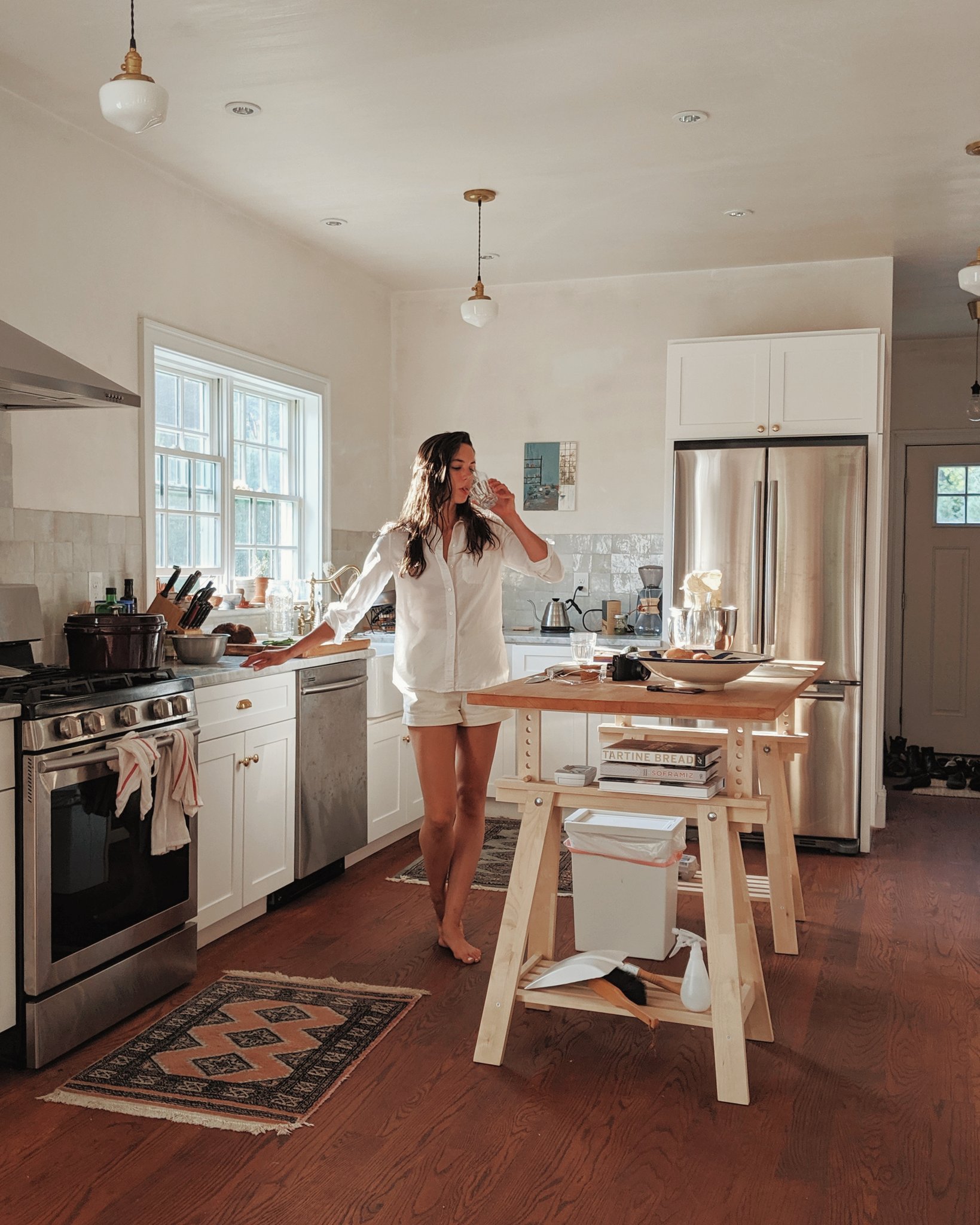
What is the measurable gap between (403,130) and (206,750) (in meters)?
2.19

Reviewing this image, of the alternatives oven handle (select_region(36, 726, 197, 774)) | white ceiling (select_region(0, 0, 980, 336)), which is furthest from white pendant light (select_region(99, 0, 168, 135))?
oven handle (select_region(36, 726, 197, 774))

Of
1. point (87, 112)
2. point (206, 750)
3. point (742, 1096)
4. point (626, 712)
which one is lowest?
point (742, 1096)

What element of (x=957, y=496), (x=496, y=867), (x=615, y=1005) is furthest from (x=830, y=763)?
(x=957, y=496)

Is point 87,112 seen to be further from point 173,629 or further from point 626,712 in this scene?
point 626,712

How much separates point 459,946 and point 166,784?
3.45 ft

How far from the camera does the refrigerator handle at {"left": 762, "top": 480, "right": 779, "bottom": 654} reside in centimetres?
495

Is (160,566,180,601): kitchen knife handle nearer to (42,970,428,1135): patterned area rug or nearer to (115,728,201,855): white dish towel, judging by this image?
(115,728,201,855): white dish towel

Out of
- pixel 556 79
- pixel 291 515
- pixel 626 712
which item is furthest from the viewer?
pixel 291 515

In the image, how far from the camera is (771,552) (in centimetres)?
495

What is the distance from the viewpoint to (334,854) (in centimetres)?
429

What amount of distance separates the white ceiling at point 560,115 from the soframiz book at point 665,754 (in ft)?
6.35

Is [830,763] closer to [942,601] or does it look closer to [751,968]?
[751,968]

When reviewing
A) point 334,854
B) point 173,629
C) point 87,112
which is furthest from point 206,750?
point 87,112

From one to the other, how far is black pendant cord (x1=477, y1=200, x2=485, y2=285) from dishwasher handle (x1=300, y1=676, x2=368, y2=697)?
201 centimetres
